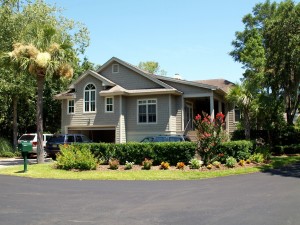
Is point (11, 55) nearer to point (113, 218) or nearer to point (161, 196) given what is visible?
point (161, 196)

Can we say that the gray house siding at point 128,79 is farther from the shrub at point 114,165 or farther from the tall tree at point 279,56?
the shrub at point 114,165

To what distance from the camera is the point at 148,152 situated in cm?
1839

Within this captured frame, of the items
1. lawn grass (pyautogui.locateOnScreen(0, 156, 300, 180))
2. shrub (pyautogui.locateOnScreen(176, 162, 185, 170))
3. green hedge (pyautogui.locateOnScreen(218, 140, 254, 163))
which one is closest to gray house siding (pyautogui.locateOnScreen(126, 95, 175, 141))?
green hedge (pyautogui.locateOnScreen(218, 140, 254, 163))

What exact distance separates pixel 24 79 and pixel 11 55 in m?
10.2

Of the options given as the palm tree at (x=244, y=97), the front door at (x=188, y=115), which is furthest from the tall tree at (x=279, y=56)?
the front door at (x=188, y=115)

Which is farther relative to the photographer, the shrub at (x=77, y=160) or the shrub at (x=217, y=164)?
the shrub at (x=77, y=160)

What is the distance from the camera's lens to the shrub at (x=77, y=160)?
1764 cm

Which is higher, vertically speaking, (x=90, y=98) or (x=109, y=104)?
(x=90, y=98)

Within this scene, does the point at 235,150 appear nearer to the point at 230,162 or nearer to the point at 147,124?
the point at 230,162

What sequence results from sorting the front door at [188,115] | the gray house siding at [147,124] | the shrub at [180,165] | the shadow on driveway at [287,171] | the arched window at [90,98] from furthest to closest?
1. the front door at [188,115]
2. the arched window at [90,98]
3. the gray house siding at [147,124]
4. the shrub at [180,165]
5. the shadow on driveway at [287,171]

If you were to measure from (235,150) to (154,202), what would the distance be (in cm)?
972

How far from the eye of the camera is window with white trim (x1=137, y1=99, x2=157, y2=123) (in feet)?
90.2

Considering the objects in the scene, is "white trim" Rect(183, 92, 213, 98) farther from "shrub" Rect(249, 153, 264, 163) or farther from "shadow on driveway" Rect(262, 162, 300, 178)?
"shadow on driveway" Rect(262, 162, 300, 178)

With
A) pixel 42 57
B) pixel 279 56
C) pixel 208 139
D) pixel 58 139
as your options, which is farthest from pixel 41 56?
pixel 279 56
